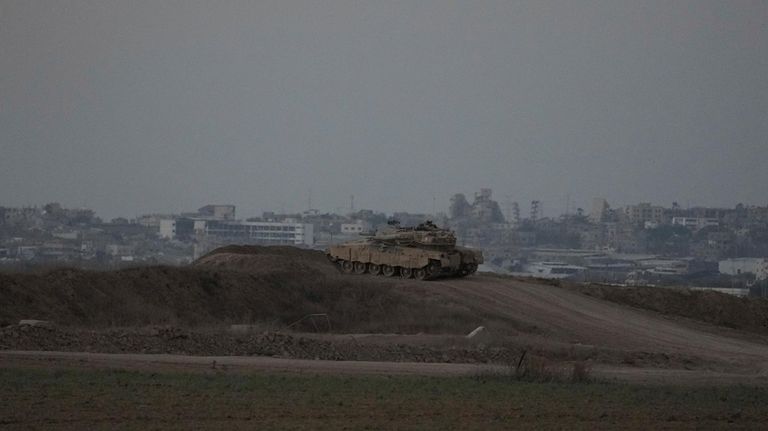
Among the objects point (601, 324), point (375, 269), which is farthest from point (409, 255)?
point (601, 324)

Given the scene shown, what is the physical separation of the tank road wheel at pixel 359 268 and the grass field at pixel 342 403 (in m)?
24.2

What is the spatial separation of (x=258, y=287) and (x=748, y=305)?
1965cm

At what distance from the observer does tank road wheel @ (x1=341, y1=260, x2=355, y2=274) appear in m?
49.2

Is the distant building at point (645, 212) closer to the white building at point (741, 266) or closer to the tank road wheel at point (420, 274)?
the white building at point (741, 266)

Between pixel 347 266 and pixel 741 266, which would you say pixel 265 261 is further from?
pixel 741 266

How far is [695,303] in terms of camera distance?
46.9 metres

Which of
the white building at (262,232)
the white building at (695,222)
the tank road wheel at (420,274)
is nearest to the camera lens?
the tank road wheel at (420,274)

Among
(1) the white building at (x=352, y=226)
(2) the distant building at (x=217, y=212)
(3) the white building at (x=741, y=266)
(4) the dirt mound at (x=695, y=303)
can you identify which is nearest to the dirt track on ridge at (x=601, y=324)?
(4) the dirt mound at (x=695, y=303)

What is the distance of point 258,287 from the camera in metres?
41.3

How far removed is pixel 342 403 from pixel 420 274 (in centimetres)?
2654

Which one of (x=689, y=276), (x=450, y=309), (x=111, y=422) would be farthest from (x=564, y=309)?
(x=689, y=276)

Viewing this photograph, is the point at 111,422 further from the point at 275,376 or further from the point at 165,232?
the point at 165,232

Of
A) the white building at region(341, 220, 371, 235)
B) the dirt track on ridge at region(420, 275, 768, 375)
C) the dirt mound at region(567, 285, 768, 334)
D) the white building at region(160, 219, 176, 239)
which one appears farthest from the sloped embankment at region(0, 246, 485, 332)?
the white building at region(160, 219, 176, 239)

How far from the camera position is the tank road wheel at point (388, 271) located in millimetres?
47906
